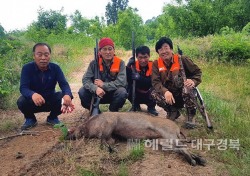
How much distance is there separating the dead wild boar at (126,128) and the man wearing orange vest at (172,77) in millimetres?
898

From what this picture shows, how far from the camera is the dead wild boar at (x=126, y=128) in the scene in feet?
16.8

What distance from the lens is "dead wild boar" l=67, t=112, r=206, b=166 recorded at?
5117 millimetres

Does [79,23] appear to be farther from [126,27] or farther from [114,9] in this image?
[114,9]

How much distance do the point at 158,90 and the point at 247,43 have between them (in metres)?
8.72

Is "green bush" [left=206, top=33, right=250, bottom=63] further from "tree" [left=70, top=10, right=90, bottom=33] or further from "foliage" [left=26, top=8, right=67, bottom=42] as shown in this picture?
"tree" [left=70, top=10, right=90, bottom=33]

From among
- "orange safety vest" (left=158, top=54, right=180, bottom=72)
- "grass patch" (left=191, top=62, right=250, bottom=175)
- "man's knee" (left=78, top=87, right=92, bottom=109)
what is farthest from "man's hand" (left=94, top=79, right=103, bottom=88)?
"grass patch" (left=191, top=62, right=250, bottom=175)

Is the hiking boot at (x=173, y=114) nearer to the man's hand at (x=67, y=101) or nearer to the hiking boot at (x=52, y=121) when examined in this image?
the man's hand at (x=67, y=101)

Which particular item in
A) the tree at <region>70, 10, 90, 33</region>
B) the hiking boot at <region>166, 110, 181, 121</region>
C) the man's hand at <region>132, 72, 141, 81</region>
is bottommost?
the hiking boot at <region>166, 110, 181, 121</region>

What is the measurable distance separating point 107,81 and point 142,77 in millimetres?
910

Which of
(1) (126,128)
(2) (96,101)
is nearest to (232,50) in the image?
(2) (96,101)

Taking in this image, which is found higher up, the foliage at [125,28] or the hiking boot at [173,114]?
the foliage at [125,28]

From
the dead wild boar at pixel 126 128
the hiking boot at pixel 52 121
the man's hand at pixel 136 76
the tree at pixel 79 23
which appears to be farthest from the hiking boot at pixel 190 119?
the tree at pixel 79 23

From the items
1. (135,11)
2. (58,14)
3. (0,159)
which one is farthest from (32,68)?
(135,11)

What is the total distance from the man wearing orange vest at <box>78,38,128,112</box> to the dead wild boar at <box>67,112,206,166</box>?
113 centimetres
